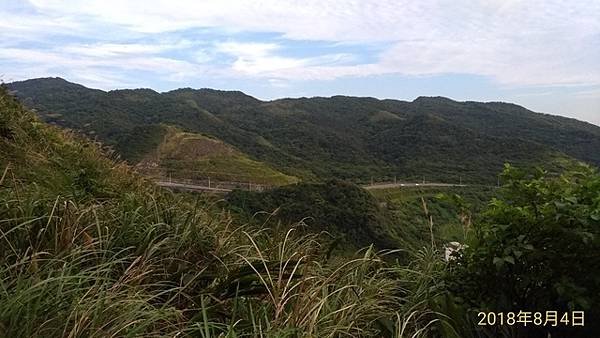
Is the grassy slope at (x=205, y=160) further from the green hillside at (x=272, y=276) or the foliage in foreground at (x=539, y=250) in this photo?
the foliage in foreground at (x=539, y=250)

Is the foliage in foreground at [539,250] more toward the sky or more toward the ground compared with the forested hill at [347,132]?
more toward the sky

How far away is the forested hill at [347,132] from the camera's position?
77312mm

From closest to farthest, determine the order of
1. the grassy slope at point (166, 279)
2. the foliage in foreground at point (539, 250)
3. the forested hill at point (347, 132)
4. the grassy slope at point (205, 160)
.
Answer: the grassy slope at point (166, 279), the foliage in foreground at point (539, 250), the grassy slope at point (205, 160), the forested hill at point (347, 132)

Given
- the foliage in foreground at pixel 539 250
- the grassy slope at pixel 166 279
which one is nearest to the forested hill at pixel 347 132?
the grassy slope at pixel 166 279

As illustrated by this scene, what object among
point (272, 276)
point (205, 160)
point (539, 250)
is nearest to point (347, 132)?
point (205, 160)

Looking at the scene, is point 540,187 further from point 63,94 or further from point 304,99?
point 304,99

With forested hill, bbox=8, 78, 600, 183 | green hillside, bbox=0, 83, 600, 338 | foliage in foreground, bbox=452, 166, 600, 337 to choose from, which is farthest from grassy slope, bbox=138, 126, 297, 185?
foliage in foreground, bbox=452, 166, 600, 337

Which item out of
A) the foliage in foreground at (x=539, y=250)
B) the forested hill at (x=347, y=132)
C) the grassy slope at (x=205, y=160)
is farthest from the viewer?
Result: the forested hill at (x=347, y=132)

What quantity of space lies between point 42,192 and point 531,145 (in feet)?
290

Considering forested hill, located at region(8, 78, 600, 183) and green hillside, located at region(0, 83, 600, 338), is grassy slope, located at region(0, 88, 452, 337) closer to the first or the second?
green hillside, located at region(0, 83, 600, 338)

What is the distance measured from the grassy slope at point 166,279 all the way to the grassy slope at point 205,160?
149 feet

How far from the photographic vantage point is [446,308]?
269cm

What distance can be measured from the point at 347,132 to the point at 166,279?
115m

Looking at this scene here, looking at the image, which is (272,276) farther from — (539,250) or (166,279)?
(539,250)
